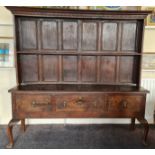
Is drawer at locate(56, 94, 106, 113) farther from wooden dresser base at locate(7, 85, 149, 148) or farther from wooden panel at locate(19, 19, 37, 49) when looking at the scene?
wooden panel at locate(19, 19, 37, 49)

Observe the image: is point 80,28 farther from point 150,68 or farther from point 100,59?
point 150,68

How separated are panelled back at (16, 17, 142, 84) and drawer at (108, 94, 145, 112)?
394mm

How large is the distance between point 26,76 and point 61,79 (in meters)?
0.53

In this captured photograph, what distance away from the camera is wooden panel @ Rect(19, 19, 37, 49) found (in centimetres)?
221

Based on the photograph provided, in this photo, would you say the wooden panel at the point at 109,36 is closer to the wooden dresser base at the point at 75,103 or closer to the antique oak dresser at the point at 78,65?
the antique oak dresser at the point at 78,65

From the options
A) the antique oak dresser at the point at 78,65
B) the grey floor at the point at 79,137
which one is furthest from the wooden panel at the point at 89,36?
the grey floor at the point at 79,137

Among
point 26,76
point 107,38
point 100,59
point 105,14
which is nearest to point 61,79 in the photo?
point 26,76

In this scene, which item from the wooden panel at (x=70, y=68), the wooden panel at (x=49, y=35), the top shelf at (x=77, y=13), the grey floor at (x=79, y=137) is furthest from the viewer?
the wooden panel at (x=70, y=68)

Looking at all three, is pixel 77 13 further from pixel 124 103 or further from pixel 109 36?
pixel 124 103

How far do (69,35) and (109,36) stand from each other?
60 centimetres

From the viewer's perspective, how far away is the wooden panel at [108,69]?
235 centimetres

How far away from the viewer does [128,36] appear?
2299 millimetres

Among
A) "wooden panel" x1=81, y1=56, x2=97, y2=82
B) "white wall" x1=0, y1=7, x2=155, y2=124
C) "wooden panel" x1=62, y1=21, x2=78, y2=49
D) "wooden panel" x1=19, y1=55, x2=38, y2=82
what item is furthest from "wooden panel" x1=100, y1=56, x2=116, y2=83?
"wooden panel" x1=19, y1=55, x2=38, y2=82

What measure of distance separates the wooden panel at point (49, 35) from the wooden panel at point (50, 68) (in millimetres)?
171
